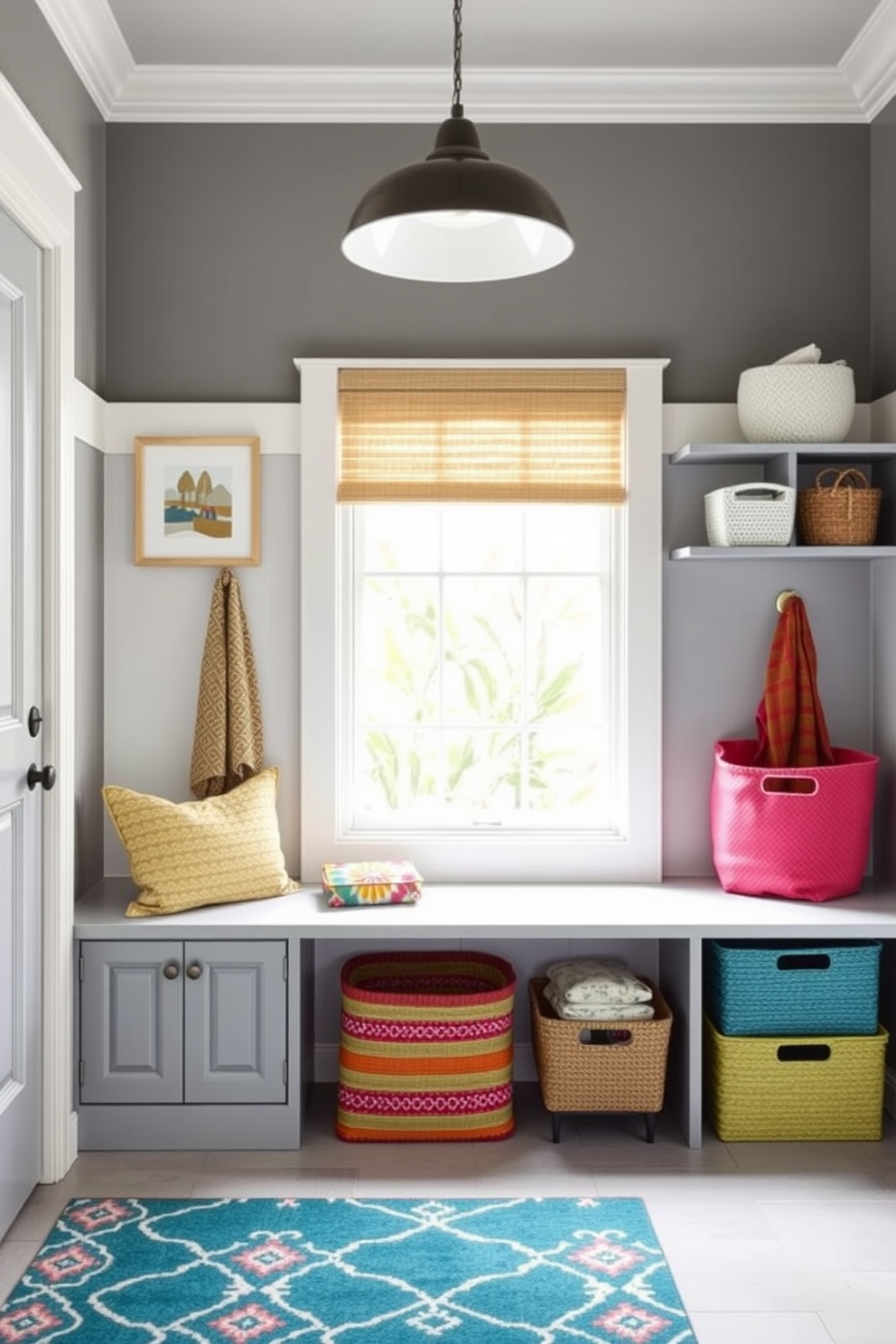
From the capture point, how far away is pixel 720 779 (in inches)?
142

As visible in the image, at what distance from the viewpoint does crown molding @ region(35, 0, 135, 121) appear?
3119 millimetres

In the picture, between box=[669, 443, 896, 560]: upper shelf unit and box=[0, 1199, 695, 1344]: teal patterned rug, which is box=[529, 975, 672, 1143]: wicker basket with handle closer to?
box=[0, 1199, 695, 1344]: teal patterned rug

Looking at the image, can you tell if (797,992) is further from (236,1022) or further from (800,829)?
(236,1022)

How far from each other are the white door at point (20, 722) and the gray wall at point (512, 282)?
81 centimetres

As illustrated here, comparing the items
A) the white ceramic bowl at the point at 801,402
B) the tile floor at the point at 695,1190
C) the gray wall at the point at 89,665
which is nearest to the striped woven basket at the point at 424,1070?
the tile floor at the point at 695,1190

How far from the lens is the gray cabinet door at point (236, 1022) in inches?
127

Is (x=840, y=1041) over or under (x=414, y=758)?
under

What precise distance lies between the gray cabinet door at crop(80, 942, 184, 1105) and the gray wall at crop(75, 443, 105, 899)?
36 centimetres

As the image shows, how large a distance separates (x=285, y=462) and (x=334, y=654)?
59 centimetres

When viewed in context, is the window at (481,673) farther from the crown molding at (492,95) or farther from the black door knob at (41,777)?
the crown molding at (492,95)

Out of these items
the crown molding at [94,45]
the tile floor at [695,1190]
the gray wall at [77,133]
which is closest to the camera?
the tile floor at [695,1190]

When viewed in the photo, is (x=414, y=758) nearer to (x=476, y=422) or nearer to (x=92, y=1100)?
(x=476, y=422)

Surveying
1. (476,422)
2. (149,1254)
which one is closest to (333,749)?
(476,422)

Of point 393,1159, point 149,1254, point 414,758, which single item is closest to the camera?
point 149,1254
